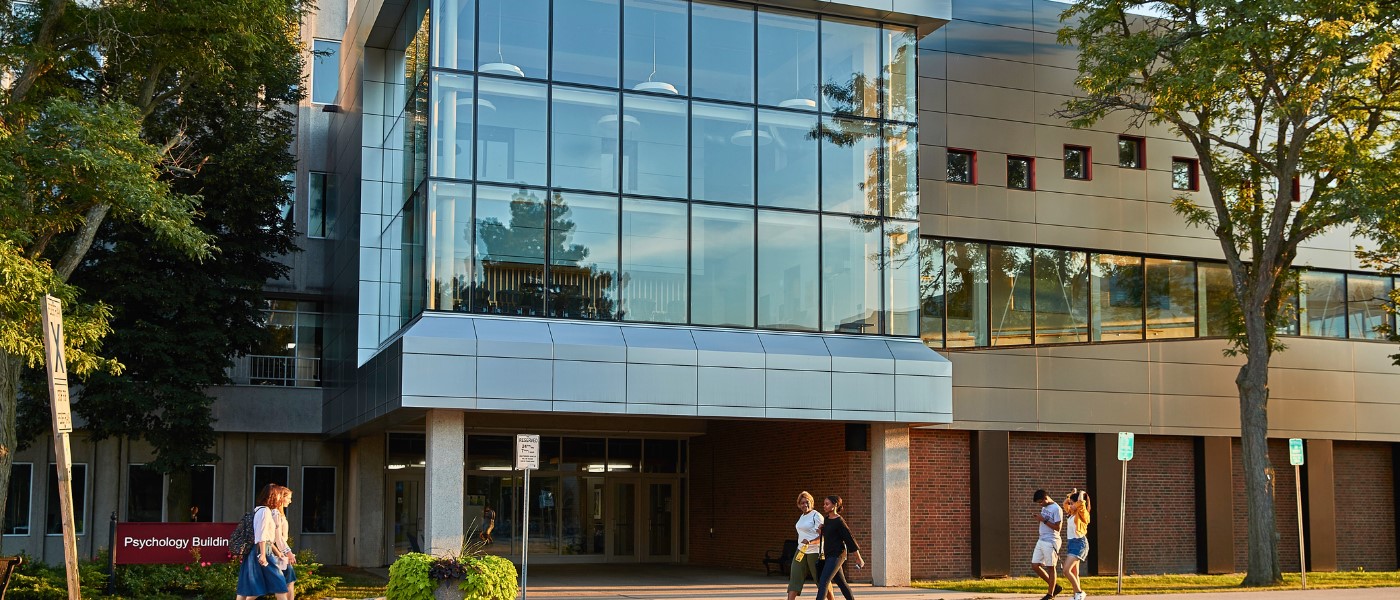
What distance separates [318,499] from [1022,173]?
18206 millimetres

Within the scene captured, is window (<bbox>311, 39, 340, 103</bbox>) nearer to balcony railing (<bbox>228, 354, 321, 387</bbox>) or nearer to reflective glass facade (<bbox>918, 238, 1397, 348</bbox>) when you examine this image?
balcony railing (<bbox>228, 354, 321, 387</bbox>)

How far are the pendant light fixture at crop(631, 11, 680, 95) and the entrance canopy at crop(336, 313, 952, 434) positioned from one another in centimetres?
402

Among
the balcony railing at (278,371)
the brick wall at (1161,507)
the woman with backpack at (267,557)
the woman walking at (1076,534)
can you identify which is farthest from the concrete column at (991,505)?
the balcony railing at (278,371)

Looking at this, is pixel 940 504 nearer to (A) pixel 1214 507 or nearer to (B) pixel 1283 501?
(A) pixel 1214 507

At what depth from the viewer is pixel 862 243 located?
23953 millimetres

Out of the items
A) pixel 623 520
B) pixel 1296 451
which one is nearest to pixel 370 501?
pixel 623 520

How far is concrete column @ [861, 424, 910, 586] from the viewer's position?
23812mm

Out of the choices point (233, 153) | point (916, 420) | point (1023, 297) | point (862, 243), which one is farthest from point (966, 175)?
point (233, 153)

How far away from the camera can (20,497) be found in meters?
29.7

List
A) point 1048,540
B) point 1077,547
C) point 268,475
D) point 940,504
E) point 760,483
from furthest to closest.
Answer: point 268,475
point 760,483
point 940,504
point 1077,547
point 1048,540

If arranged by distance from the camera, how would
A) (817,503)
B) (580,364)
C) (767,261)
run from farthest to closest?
(817,503) < (767,261) < (580,364)

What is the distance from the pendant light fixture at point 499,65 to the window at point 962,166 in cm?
987

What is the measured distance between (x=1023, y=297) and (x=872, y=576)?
730 cm

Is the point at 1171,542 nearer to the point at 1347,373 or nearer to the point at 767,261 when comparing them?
the point at 1347,373
